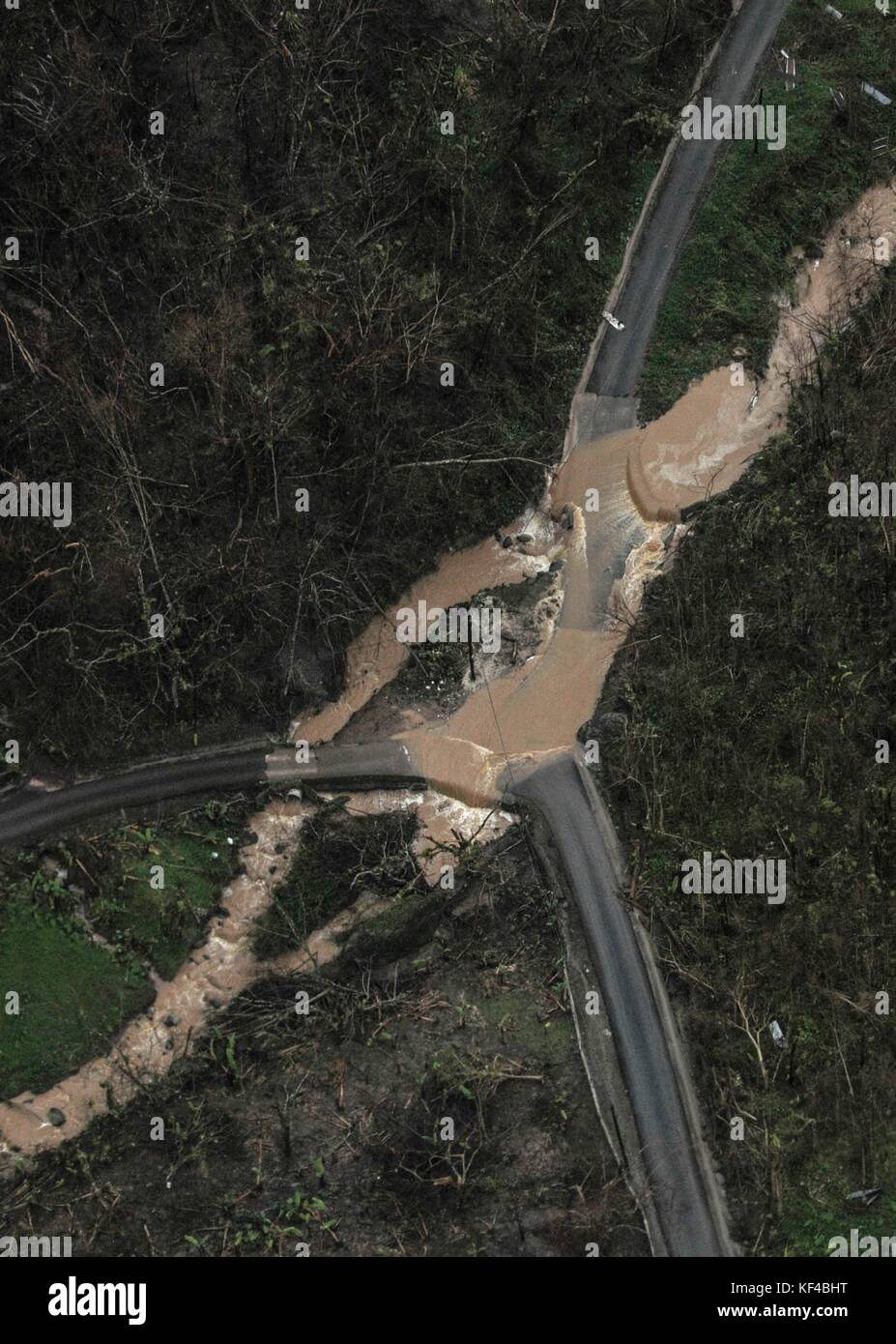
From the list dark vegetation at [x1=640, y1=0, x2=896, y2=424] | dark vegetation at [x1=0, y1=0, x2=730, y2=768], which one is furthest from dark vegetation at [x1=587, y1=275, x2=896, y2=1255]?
dark vegetation at [x1=0, y1=0, x2=730, y2=768]

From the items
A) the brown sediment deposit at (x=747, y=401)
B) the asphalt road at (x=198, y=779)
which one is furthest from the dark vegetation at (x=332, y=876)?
the brown sediment deposit at (x=747, y=401)

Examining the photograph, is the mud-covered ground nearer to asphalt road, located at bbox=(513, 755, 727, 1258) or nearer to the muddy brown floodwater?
asphalt road, located at bbox=(513, 755, 727, 1258)

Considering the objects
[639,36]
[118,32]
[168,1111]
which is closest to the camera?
[168,1111]

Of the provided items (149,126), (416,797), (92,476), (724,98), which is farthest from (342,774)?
(724,98)

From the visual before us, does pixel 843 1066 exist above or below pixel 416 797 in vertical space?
below

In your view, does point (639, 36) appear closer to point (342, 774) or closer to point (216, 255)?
point (216, 255)

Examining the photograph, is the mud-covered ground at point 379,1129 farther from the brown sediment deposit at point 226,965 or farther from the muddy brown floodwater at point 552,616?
the muddy brown floodwater at point 552,616
